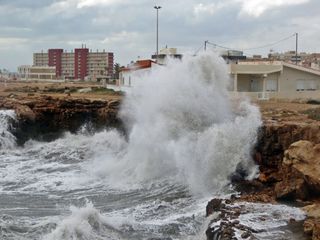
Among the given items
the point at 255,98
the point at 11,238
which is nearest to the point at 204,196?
the point at 11,238

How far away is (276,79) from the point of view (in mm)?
34438

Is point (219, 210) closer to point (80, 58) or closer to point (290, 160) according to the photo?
point (290, 160)

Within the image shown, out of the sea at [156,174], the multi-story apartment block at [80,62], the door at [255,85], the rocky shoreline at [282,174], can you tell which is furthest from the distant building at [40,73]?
the sea at [156,174]

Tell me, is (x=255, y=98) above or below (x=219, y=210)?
above

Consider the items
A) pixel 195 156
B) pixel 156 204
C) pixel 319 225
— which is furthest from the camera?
pixel 195 156

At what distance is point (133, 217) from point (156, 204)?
1.41 meters

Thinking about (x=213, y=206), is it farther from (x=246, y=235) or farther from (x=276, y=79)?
(x=276, y=79)

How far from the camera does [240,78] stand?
114 ft

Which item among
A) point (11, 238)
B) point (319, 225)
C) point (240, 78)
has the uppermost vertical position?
point (240, 78)

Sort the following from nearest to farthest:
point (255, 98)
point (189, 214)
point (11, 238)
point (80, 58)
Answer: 1. point (11, 238)
2. point (189, 214)
3. point (255, 98)
4. point (80, 58)

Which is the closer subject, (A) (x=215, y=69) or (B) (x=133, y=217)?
(B) (x=133, y=217)

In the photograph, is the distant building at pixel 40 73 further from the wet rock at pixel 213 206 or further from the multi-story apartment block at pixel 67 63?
the wet rock at pixel 213 206

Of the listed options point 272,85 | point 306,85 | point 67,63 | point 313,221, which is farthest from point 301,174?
point 67,63

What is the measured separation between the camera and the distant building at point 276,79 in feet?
110
